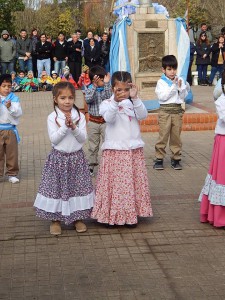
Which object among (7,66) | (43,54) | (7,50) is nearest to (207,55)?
(43,54)

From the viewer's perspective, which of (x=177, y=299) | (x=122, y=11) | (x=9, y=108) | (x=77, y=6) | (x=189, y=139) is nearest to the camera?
(x=177, y=299)

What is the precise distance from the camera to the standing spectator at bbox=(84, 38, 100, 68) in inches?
740

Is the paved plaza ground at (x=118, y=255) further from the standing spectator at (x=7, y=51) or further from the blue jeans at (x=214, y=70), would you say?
the standing spectator at (x=7, y=51)

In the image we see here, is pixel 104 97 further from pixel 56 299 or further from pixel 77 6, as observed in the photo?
pixel 77 6

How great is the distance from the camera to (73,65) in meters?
19.3

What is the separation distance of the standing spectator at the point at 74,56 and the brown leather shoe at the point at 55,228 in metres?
13.6

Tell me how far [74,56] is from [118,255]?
1457 cm

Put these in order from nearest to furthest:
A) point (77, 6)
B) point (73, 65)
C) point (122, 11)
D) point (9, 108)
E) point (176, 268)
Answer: point (176, 268)
point (9, 108)
point (122, 11)
point (73, 65)
point (77, 6)

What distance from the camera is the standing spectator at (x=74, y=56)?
1922cm

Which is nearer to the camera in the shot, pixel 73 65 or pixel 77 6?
pixel 73 65

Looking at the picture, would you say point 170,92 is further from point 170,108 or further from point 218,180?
point 218,180

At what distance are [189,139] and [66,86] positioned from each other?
561cm

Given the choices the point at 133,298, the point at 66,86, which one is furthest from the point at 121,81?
the point at 133,298

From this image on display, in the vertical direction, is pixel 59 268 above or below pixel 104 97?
below
